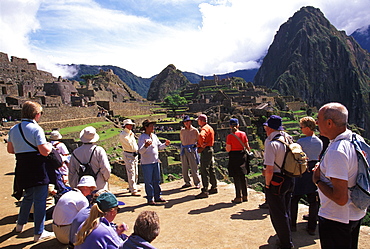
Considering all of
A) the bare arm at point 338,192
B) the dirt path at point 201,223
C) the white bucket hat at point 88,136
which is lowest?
the dirt path at point 201,223

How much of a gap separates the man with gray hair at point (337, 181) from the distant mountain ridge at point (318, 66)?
14682cm

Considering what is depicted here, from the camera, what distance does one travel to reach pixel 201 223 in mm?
5059

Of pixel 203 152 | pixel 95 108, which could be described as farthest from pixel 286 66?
pixel 203 152

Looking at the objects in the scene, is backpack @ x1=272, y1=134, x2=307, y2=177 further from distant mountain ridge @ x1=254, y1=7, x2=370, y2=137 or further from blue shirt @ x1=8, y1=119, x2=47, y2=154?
distant mountain ridge @ x1=254, y1=7, x2=370, y2=137

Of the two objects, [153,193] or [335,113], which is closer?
[335,113]

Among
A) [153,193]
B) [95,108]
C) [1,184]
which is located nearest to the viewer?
[153,193]

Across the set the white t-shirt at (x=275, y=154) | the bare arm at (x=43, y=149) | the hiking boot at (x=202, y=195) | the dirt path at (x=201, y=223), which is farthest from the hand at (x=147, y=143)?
the white t-shirt at (x=275, y=154)

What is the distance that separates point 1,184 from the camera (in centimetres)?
774

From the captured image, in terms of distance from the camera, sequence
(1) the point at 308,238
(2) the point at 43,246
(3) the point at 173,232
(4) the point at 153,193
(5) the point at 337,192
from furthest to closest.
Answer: (4) the point at 153,193 → (3) the point at 173,232 → (1) the point at 308,238 → (2) the point at 43,246 → (5) the point at 337,192

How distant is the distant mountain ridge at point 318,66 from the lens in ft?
486

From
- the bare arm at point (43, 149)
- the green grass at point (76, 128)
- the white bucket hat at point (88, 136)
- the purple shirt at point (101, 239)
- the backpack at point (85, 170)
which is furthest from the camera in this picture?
the green grass at point (76, 128)

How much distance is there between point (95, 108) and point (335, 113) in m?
27.1

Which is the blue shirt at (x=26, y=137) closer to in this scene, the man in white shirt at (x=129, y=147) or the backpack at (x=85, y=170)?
the backpack at (x=85, y=170)

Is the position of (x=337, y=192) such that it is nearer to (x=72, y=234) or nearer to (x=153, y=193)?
(x=72, y=234)
